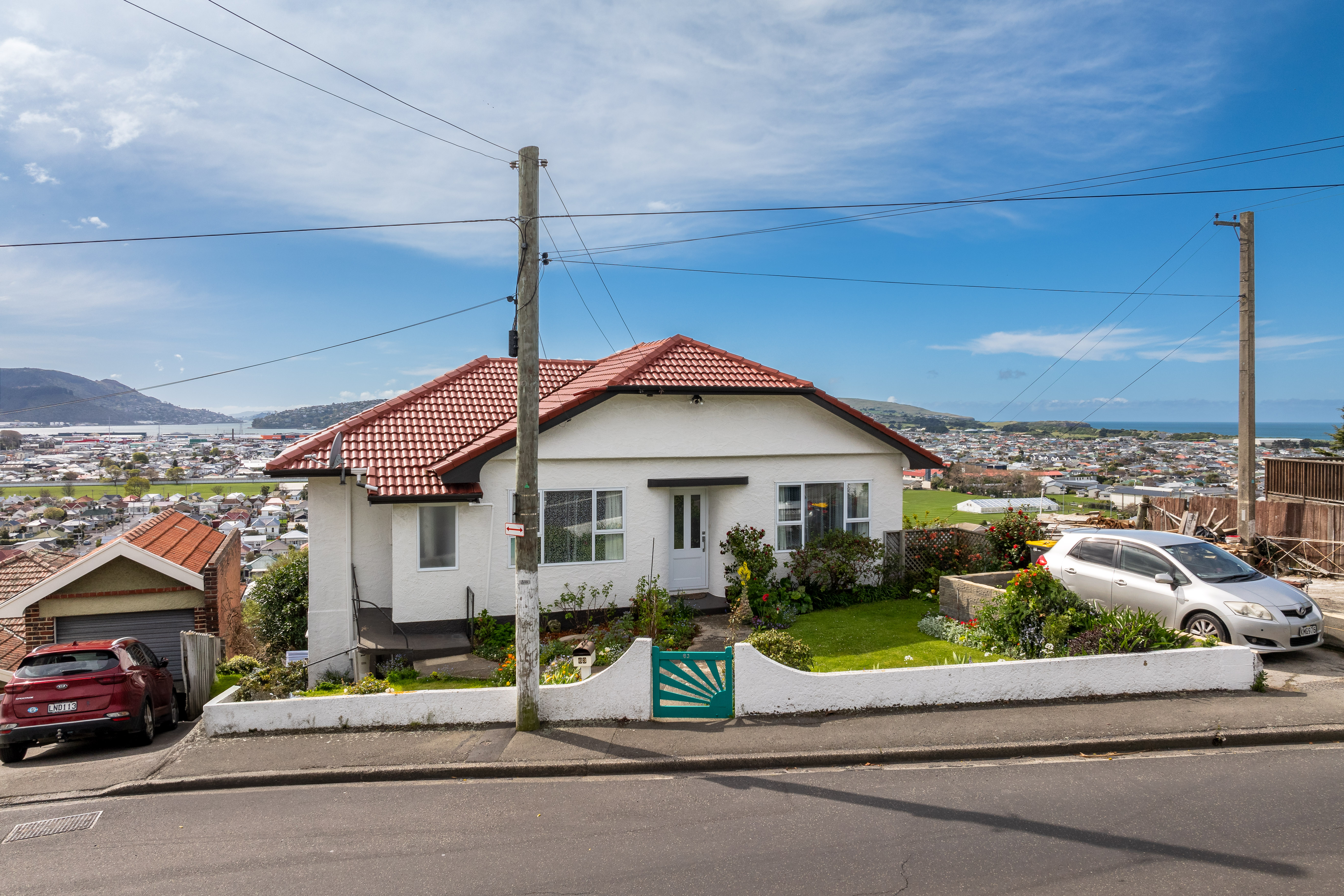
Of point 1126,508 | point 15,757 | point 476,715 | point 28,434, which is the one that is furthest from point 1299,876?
point 28,434

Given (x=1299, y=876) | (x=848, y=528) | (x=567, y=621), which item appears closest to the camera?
(x=1299, y=876)

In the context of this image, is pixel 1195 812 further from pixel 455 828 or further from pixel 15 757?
pixel 15 757

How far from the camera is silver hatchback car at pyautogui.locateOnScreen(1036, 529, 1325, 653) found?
33.6ft

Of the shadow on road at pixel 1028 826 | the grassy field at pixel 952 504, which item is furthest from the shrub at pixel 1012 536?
the shadow on road at pixel 1028 826

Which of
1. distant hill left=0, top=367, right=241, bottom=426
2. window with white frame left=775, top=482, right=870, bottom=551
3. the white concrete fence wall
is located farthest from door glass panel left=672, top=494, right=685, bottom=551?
distant hill left=0, top=367, right=241, bottom=426

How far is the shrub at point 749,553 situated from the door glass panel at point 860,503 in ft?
7.86

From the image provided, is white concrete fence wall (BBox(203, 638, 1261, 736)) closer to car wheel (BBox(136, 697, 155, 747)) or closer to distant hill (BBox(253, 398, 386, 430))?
car wheel (BBox(136, 697, 155, 747))

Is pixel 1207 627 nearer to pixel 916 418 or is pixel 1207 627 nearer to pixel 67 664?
pixel 67 664

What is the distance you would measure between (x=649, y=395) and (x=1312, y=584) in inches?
553

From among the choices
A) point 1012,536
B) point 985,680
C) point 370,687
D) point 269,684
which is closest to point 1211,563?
point 985,680

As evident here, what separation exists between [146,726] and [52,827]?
11.6 feet

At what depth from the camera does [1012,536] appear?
16516 mm

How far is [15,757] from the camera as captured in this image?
9586mm

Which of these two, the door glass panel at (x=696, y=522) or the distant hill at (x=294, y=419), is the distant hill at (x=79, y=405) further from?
the door glass panel at (x=696, y=522)
